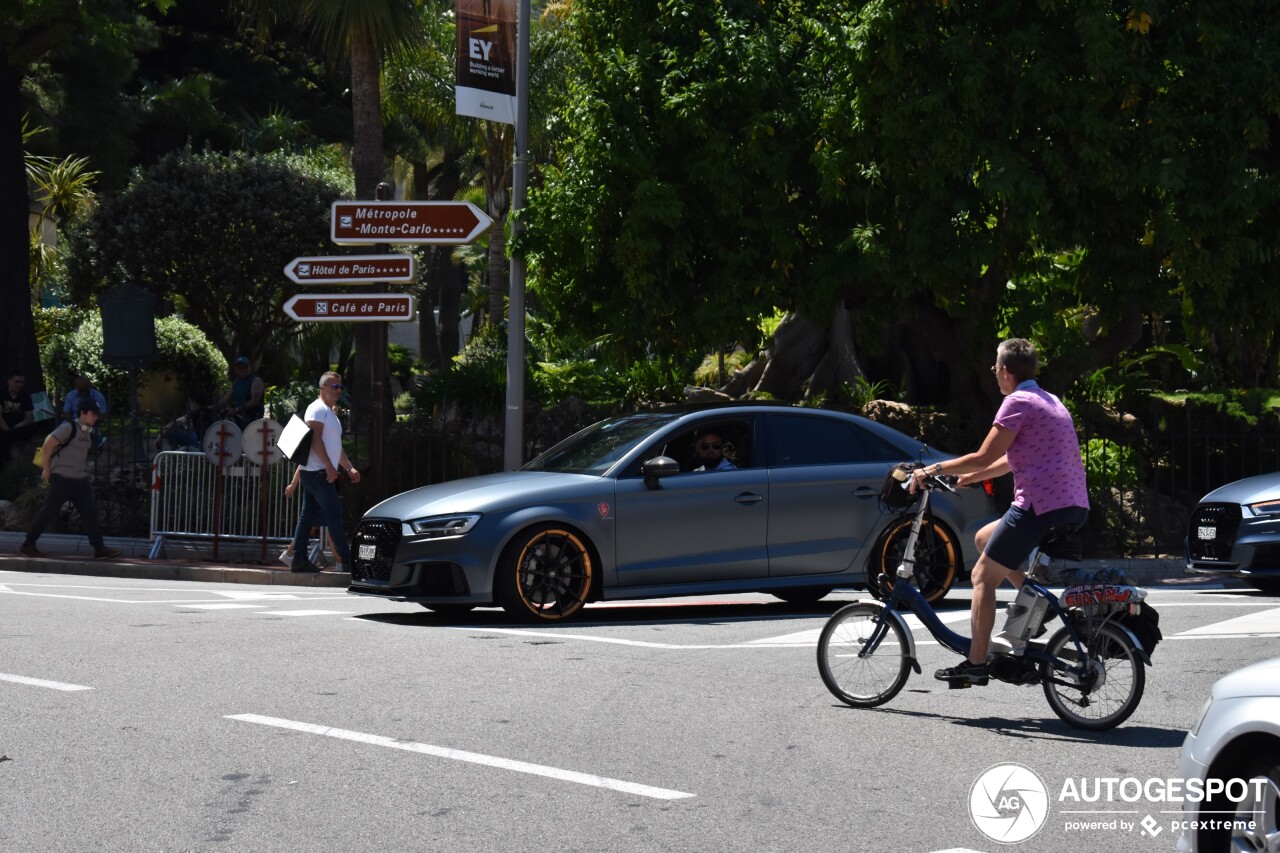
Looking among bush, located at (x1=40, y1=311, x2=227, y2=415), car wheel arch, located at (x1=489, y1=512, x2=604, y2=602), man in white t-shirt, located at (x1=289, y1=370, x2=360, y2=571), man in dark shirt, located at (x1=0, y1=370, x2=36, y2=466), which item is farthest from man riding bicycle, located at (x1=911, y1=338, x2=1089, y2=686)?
bush, located at (x1=40, y1=311, x2=227, y2=415)

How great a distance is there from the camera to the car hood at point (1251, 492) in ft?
44.7

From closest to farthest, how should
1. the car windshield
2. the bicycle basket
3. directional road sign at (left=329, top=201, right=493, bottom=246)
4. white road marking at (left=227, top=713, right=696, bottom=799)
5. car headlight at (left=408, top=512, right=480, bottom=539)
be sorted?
white road marking at (left=227, top=713, right=696, bottom=799)
the bicycle basket
car headlight at (left=408, top=512, right=480, bottom=539)
the car windshield
directional road sign at (left=329, top=201, right=493, bottom=246)

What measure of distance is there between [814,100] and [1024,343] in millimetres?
10214

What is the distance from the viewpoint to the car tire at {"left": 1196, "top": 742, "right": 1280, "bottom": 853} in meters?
4.19

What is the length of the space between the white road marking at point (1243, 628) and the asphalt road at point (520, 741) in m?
0.04

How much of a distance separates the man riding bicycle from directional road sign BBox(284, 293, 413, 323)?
10.5 metres

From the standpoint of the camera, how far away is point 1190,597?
13.6 m

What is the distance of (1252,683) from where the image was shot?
438 centimetres

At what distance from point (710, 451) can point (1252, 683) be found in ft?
25.3

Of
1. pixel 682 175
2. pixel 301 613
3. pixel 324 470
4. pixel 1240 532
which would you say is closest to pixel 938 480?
pixel 301 613

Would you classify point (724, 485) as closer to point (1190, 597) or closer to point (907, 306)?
point (1190, 597)

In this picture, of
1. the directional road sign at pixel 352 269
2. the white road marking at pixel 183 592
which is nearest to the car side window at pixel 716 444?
the white road marking at pixel 183 592
